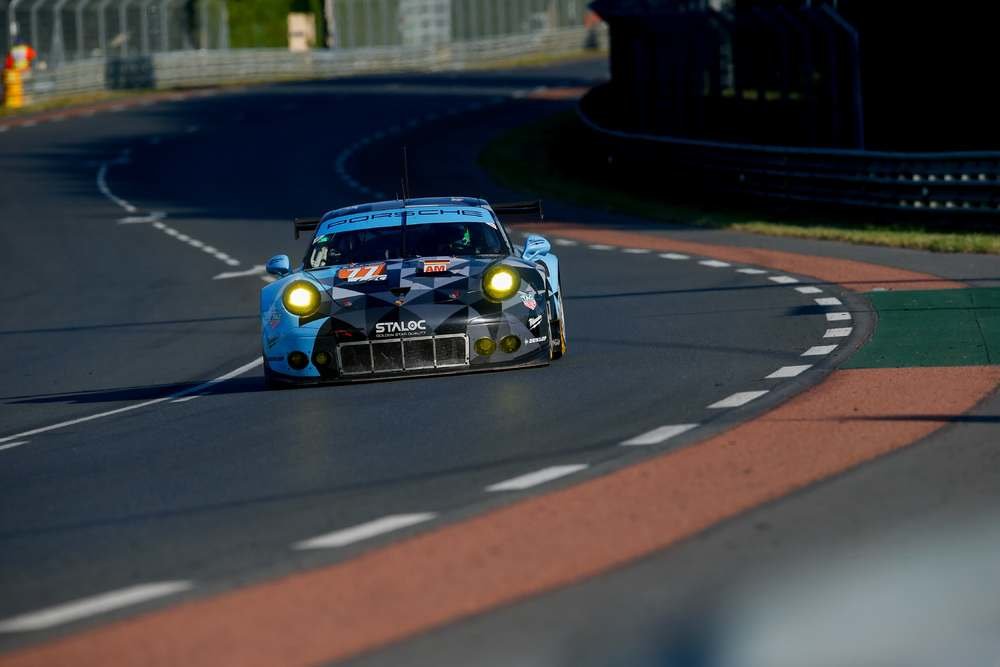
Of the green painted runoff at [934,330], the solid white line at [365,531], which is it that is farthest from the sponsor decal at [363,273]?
the solid white line at [365,531]

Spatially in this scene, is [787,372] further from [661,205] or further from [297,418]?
[661,205]

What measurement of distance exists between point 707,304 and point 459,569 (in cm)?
1055

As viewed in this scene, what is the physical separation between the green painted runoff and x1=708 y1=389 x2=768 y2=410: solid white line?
1.43 metres

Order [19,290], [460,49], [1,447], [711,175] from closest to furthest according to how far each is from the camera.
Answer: [1,447] → [19,290] → [711,175] → [460,49]

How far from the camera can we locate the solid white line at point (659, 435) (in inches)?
375

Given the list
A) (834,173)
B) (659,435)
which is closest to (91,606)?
(659,435)

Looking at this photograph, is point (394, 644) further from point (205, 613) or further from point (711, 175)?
point (711, 175)

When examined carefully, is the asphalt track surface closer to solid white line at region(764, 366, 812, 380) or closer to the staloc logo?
solid white line at region(764, 366, 812, 380)

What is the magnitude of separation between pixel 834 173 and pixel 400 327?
15.9 m

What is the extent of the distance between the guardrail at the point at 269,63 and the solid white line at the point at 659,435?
53.0m

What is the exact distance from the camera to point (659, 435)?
31.9 ft

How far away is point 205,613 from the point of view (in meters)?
6.44

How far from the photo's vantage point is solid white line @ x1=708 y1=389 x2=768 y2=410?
10.7 metres

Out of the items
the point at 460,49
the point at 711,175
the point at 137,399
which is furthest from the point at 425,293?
the point at 460,49
